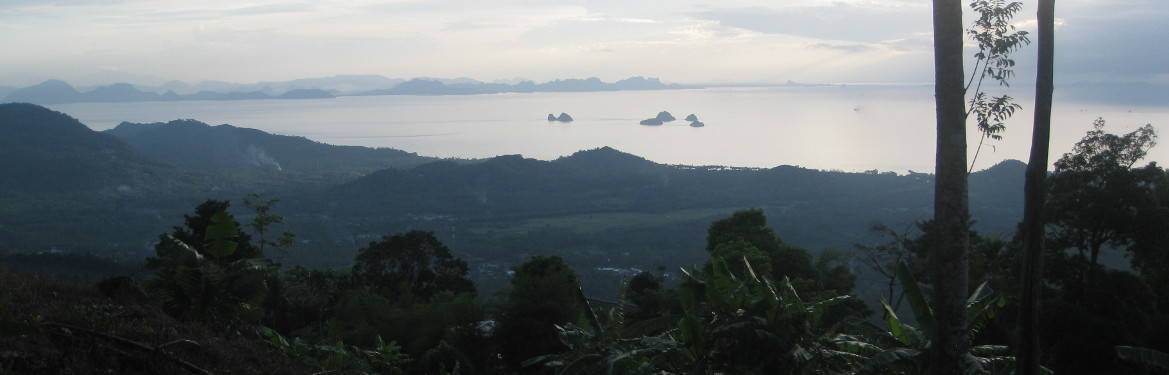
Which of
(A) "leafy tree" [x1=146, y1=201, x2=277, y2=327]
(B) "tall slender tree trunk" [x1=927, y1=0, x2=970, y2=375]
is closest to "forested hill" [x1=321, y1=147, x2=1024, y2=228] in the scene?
(A) "leafy tree" [x1=146, y1=201, x2=277, y2=327]

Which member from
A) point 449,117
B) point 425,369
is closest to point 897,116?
point 449,117

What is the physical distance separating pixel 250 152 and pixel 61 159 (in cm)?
1779

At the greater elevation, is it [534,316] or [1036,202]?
[1036,202]

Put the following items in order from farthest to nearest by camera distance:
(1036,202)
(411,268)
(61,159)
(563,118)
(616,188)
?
(563,118) → (61,159) → (616,188) → (411,268) → (1036,202)

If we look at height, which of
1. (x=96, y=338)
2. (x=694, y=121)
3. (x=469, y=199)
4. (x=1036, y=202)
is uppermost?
(x=1036, y=202)

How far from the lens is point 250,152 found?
7994 centimetres

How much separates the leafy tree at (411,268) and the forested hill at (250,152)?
162 ft

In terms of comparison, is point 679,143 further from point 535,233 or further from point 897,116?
point 535,233

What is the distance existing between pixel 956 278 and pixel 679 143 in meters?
80.4

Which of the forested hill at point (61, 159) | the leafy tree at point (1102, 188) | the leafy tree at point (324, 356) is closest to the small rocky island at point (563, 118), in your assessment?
the forested hill at point (61, 159)

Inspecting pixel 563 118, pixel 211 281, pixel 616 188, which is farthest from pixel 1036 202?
pixel 563 118

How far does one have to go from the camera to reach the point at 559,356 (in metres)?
6.70

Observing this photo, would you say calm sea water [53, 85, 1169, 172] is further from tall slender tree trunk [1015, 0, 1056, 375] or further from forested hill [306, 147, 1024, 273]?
tall slender tree trunk [1015, 0, 1056, 375]

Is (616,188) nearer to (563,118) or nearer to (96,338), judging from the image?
(563,118)
